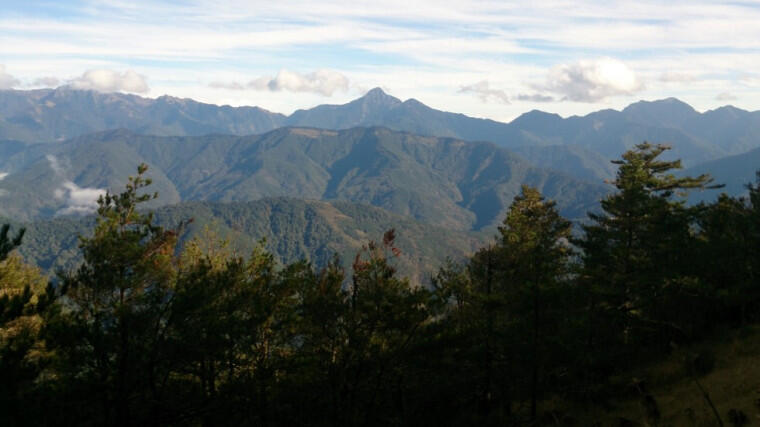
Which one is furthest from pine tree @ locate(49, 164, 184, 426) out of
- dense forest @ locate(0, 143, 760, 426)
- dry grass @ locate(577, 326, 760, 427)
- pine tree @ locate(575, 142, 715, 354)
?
pine tree @ locate(575, 142, 715, 354)

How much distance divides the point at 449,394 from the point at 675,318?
1524 centimetres

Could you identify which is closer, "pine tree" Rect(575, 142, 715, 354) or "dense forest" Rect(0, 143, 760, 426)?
"dense forest" Rect(0, 143, 760, 426)

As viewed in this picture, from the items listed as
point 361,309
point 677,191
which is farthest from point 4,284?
point 677,191

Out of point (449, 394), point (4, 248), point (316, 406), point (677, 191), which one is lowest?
point (449, 394)

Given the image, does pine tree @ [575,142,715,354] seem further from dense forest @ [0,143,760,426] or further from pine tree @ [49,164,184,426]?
pine tree @ [49,164,184,426]

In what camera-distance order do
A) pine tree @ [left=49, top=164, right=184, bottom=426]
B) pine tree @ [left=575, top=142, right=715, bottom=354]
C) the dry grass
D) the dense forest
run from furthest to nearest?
1. pine tree @ [left=575, top=142, right=715, bottom=354]
2. the dry grass
3. the dense forest
4. pine tree @ [left=49, top=164, right=184, bottom=426]

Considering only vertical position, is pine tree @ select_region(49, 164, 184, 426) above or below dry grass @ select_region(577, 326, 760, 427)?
above

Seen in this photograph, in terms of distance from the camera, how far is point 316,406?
19047 millimetres

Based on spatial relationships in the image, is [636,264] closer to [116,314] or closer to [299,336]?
[299,336]

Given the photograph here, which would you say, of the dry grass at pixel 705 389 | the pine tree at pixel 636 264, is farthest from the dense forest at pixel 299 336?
the dry grass at pixel 705 389

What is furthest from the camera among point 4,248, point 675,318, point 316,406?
point 675,318

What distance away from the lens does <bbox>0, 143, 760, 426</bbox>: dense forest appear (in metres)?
14.5

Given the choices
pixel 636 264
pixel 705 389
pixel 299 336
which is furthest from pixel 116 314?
pixel 636 264

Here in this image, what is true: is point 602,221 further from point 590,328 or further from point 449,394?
point 449,394
